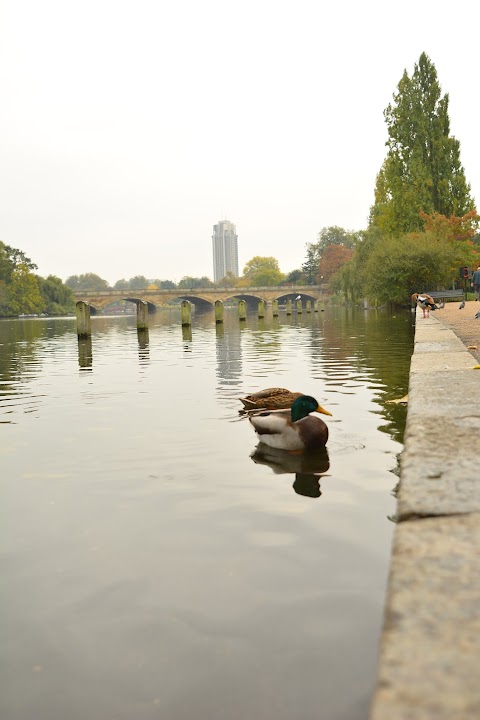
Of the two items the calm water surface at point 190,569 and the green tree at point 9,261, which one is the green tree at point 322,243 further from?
the calm water surface at point 190,569

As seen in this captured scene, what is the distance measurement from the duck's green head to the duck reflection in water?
370 millimetres

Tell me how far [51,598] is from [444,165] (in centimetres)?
4420

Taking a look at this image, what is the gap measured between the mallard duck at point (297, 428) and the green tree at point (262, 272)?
160031 millimetres

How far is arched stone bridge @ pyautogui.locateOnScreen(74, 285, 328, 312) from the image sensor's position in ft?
322

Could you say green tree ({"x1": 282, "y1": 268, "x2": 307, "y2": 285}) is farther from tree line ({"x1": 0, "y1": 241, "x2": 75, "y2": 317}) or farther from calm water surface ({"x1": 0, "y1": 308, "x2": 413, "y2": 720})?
calm water surface ({"x1": 0, "y1": 308, "x2": 413, "y2": 720})

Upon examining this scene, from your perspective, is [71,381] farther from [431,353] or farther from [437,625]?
[437,625]

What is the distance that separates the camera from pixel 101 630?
2793mm

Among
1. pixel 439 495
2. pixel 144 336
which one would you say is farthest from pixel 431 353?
pixel 144 336

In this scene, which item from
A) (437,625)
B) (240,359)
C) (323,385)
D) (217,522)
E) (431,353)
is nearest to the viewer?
(437,625)

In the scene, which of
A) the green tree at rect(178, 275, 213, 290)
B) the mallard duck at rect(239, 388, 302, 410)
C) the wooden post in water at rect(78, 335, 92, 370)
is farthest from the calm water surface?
the green tree at rect(178, 275, 213, 290)

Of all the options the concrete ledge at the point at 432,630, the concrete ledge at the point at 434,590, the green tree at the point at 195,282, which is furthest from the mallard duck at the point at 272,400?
the green tree at the point at 195,282

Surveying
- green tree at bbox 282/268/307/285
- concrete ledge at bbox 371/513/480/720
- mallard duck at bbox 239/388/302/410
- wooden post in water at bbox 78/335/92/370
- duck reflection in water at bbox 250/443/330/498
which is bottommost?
duck reflection in water at bbox 250/443/330/498

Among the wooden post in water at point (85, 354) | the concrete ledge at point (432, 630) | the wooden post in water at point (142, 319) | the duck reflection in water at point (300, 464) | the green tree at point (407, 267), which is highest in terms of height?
the green tree at point (407, 267)

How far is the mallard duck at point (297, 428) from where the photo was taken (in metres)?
5.88
